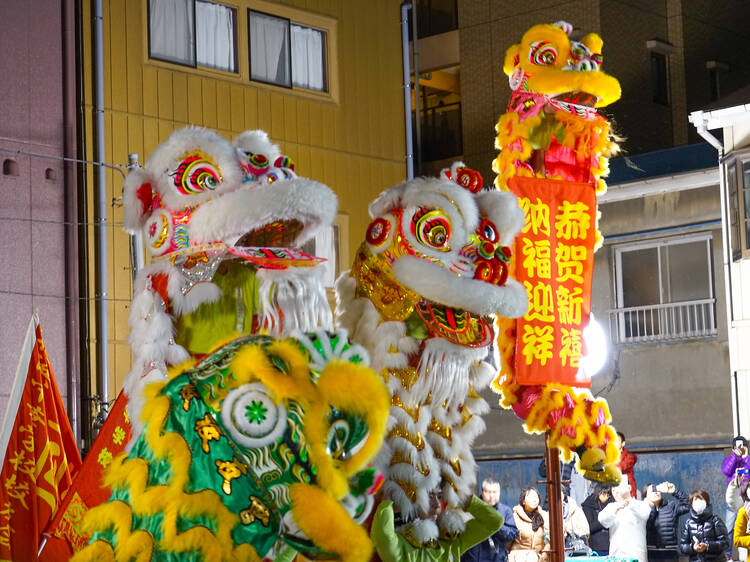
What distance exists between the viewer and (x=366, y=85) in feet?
39.0

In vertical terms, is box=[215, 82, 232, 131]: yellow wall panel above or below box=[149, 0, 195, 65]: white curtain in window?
below

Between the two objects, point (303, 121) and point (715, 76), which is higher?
point (715, 76)

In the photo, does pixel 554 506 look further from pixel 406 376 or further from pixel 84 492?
pixel 84 492

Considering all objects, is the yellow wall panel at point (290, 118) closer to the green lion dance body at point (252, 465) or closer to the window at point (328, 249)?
the window at point (328, 249)

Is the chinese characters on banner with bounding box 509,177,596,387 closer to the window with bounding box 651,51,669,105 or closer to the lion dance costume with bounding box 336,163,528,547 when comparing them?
the lion dance costume with bounding box 336,163,528,547

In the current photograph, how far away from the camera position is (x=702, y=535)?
8953mm

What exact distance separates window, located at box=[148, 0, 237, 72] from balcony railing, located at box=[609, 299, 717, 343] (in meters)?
5.71

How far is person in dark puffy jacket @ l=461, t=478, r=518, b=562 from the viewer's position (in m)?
6.12

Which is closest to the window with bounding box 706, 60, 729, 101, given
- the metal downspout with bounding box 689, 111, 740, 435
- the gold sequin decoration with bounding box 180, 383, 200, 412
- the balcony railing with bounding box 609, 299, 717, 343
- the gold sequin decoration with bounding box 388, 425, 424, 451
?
the balcony railing with bounding box 609, 299, 717, 343

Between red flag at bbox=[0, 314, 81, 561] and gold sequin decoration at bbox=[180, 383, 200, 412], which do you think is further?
red flag at bbox=[0, 314, 81, 561]

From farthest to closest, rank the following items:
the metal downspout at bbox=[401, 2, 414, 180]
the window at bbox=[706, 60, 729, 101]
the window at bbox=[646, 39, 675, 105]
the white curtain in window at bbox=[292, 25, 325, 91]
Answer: the window at bbox=[706, 60, 729, 101], the window at bbox=[646, 39, 675, 105], the metal downspout at bbox=[401, 2, 414, 180], the white curtain in window at bbox=[292, 25, 325, 91]

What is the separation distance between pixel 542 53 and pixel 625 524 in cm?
512


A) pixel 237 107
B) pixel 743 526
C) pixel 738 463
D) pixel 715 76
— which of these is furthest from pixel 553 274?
pixel 715 76

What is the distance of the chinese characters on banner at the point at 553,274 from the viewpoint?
15.6 ft
